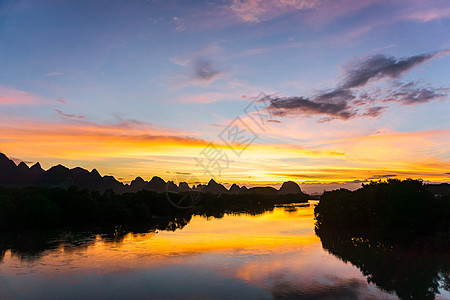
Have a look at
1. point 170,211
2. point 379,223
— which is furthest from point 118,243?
point 170,211

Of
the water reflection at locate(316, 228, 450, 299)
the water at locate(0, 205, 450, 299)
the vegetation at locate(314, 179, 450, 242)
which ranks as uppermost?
the vegetation at locate(314, 179, 450, 242)

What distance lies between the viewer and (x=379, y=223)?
5709cm

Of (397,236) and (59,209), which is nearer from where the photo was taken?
(397,236)

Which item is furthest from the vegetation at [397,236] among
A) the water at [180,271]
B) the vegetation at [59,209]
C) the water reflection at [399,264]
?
the vegetation at [59,209]

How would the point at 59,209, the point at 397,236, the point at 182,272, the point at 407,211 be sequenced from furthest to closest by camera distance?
the point at 59,209
the point at 407,211
the point at 397,236
the point at 182,272

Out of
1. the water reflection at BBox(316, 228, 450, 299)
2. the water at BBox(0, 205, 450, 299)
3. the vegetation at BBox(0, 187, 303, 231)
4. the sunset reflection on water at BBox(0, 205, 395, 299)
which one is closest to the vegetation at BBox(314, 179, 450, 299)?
the water reflection at BBox(316, 228, 450, 299)

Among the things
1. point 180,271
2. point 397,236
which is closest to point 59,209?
point 180,271

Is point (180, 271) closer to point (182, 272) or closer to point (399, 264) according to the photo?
point (182, 272)

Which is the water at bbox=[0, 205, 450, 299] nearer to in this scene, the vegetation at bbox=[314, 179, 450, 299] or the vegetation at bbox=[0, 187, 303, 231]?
the vegetation at bbox=[314, 179, 450, 299]

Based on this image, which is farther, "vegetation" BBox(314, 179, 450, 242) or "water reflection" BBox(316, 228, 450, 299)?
"vegetation" BBox(314, 179, 450, 242)

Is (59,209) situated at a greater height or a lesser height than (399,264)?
greater

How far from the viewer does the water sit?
2777 cm

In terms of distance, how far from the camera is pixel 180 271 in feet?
117

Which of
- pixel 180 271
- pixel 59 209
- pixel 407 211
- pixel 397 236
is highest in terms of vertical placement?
pixel 407 211
